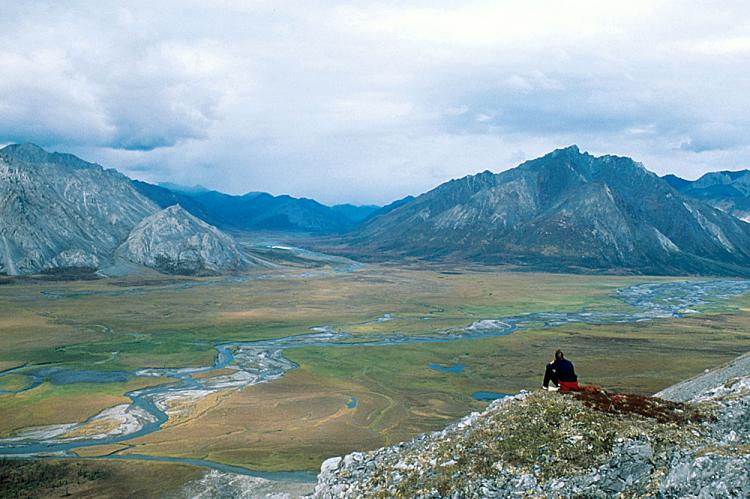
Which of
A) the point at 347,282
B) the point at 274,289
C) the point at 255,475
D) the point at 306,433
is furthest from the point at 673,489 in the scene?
the point at 347,282

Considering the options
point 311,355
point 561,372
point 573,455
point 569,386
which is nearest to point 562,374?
point 561,372

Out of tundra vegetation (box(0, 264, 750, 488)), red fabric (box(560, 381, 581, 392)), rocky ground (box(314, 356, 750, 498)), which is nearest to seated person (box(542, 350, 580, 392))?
red fabric (box(560, 381, 581, 392))

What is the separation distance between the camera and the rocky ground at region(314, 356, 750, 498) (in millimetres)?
19172

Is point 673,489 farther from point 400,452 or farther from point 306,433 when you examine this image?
point 306,433

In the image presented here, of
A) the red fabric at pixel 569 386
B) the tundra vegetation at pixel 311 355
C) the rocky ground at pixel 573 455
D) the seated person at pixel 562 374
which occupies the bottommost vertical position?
the tundra vegetation at pixel 311 355

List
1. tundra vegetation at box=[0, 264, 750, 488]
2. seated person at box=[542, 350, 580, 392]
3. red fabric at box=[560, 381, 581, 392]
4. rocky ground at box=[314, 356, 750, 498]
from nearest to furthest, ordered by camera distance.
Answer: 1. rocky ground at box=[314, 356, 750, 498]
2. red fabric at box=[560, 381, 581, 392]
3. seated person at box=[542, 350, 580, 392]
4. tundra vegetation at box=[0, 264, 750, 488]

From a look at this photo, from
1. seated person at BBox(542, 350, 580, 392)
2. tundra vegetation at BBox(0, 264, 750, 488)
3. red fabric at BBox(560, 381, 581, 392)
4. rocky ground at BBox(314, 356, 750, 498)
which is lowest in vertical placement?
tundra vegetation at BBox(0, 264, 750, 488)

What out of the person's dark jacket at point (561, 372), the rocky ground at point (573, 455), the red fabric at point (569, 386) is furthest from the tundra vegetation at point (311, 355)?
the red fabric at point (569, 386)

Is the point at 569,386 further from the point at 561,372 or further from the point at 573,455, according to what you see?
the point at 573,455

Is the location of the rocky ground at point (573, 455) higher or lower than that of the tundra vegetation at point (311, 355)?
higher

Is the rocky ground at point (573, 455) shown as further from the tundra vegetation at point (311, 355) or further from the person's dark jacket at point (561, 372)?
the tundra vegetation at point (311, 355)

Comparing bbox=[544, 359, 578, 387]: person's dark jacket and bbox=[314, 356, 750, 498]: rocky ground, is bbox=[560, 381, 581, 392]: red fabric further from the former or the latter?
bbox=[314, 356, 750, 498]: rocky ground

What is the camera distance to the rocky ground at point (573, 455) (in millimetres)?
19172

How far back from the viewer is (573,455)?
2106 centimetres
